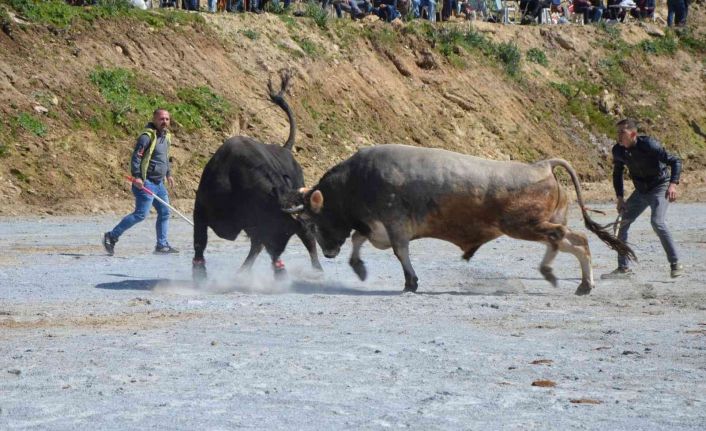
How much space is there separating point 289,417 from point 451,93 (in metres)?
28.1

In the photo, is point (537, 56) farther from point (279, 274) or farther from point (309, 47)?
point (279, 274)

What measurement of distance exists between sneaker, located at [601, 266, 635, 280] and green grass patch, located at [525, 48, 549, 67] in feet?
81.4

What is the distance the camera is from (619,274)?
15.6 metres

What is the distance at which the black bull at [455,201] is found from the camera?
45.3 feet

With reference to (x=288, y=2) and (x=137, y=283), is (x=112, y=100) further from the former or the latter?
(x=137, y=283)

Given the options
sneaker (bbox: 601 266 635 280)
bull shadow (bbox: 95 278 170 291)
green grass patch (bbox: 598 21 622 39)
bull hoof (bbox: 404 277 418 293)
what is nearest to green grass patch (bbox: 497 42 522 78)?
green grass patch (bbox: 598 21 622 39)

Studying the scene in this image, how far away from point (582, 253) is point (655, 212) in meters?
1.89

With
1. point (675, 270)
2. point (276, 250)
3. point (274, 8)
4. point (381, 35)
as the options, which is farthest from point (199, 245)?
point (381, 35)

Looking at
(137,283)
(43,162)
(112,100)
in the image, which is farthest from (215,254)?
(112,100)

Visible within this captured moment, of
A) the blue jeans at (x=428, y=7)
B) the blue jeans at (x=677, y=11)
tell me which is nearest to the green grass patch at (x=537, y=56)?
the blue jeans at (x=428, y=7)

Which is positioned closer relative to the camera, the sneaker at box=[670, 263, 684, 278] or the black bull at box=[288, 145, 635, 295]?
the black bull at box=[288, 145, 635, 295]

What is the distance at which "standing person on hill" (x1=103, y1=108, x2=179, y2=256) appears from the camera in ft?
55.6

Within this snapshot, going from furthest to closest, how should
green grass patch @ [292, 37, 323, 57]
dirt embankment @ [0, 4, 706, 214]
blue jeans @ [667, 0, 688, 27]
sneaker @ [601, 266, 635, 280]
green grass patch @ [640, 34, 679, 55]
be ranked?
blue jeans @ [667, 0, 688, 27]
green grass patch @ [640, 34, 679, 55]
green grass patch @ [292, 37, 323, 57]
dirt embankment @ [0, 4, 706, 214]
sneaker @ [601, 266, 635, 280]

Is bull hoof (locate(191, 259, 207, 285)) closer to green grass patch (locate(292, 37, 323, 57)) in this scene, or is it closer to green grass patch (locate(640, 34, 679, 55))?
green grass patch (locate(292, 37, 323, 57))
